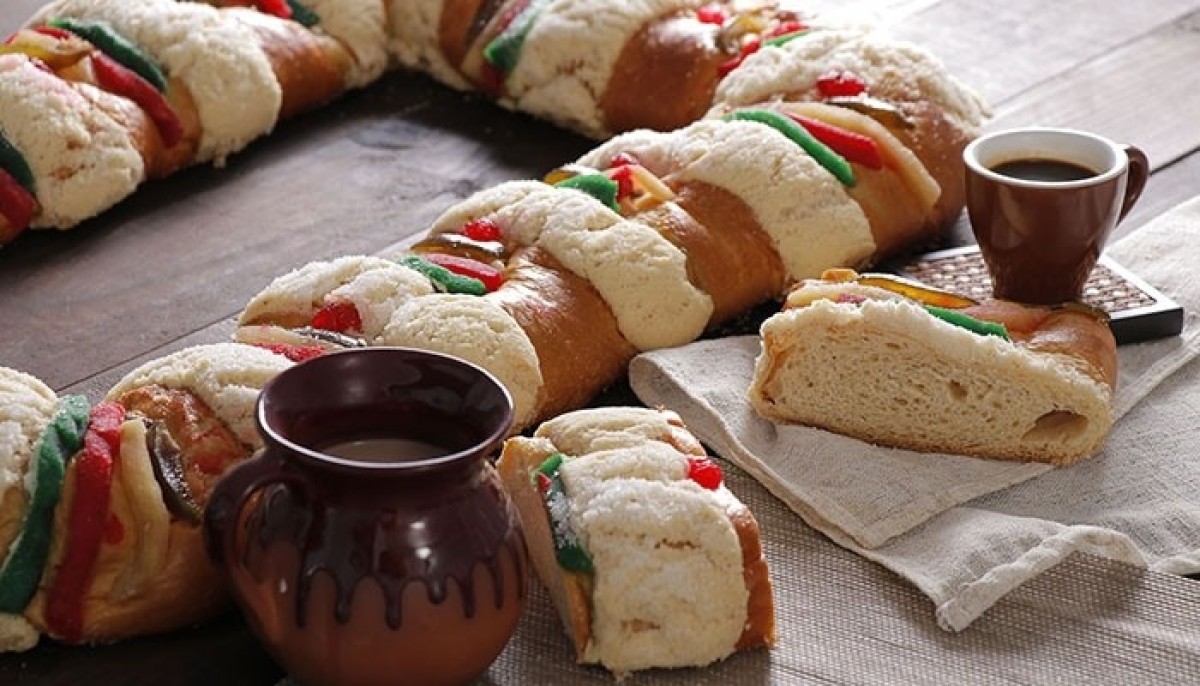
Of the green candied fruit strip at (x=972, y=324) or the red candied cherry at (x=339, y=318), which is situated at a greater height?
the green candied fruit strip at (x=972, y=324)

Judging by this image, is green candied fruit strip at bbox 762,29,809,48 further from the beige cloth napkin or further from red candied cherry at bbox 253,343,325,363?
red candied cherry at bbox 253,343,325,363

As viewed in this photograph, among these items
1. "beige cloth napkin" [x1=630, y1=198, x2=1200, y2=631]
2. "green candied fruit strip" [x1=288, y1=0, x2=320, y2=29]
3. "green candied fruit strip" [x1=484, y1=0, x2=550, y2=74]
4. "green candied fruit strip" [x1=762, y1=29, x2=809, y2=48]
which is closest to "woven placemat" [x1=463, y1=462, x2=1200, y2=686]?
"beige cloth napkin" [x1=630, y1=198, x2=1200, y2=631]

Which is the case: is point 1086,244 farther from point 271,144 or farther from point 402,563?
point 271,144

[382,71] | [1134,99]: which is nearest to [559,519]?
[382,71]

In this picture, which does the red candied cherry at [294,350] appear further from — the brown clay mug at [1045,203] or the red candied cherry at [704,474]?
the brown clay mug at [1045,203]

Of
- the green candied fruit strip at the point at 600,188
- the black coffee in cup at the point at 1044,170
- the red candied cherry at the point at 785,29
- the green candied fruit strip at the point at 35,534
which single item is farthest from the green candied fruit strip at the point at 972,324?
the green candied fruit strip at the point at 35,534

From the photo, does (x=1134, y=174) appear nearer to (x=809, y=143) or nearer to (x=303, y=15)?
(x=809, y=143)
